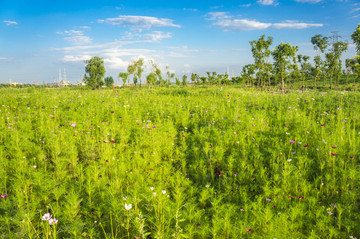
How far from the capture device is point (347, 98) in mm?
8219

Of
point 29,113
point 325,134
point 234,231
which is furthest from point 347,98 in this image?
point 29,113

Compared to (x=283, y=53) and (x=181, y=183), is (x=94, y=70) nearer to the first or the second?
(x=283, y=53)

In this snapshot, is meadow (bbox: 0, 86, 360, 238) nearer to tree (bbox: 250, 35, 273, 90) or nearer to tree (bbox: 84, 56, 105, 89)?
tree (bbox: 250, 35, 273, 90)

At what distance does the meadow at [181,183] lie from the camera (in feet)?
8.07

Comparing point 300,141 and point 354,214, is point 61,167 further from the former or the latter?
point 300,141

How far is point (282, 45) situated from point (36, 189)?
27869 millimetres

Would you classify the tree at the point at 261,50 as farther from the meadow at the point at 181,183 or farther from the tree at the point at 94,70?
the tree at the point at 94,70

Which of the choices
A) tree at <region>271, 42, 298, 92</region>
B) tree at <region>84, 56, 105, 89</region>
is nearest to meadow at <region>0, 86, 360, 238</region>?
tree at <region>271, 42, 298, 92</region>

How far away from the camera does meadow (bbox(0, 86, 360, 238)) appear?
2461mm

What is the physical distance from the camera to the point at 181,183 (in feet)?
11.7

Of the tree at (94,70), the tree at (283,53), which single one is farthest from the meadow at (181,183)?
the tree at (94,70)

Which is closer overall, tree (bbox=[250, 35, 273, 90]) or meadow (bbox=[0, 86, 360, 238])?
meadow (bbox=[0, 86, 360, 238])

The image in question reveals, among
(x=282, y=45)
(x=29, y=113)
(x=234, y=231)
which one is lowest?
(x=234, y=231)

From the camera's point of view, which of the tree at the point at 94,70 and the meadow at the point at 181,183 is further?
the tree at the point at 94,70
